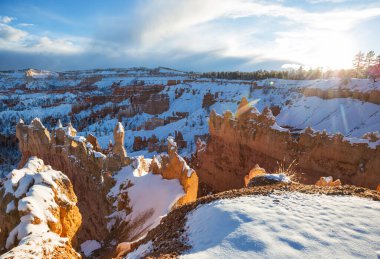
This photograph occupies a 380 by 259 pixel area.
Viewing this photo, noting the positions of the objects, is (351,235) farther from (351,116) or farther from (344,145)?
(351,116)

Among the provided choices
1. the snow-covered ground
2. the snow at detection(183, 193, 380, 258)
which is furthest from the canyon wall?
the snow-covered ground

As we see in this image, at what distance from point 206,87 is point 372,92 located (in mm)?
65540

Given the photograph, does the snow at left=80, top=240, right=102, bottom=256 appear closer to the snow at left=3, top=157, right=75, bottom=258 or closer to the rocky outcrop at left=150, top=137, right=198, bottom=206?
the rocky outcrop at left=150, top=137, right=198, bottom=206

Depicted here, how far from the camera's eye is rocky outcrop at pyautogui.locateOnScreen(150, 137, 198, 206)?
16.2 m

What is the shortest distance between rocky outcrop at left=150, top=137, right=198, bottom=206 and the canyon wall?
8852 mm

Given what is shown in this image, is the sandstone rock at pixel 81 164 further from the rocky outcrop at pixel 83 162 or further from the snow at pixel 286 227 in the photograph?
the snow at pixel 286 227

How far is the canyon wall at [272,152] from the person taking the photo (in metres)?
19.2

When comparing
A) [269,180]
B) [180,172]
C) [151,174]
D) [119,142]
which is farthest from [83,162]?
[269,180]

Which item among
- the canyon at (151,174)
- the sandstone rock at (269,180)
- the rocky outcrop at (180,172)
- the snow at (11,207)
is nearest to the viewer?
the canyon at (151,174)

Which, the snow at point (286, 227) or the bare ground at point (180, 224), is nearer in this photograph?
the snow at point (286, 227)

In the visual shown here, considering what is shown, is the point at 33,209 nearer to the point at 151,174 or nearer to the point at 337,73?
the point at 151,174

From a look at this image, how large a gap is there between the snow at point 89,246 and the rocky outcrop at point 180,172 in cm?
541

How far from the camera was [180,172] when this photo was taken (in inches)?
670

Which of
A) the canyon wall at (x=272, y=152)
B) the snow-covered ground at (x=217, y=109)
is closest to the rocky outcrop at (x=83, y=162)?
the canyon wall at (x=272, y=152)
